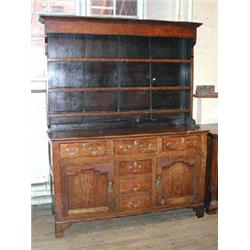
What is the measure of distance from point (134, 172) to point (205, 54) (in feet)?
5.40

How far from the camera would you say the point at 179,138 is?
2.99 m

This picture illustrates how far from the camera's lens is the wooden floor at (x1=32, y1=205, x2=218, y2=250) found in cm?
263

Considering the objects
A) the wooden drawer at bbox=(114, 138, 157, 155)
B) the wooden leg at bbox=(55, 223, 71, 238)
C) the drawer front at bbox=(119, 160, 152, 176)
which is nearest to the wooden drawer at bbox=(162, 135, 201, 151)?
the wooden drawer at bbox=(114, 138, 157, 155)

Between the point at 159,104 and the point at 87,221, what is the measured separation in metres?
1.45

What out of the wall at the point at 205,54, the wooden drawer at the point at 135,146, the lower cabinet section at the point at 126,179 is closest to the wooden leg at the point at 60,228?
the lower cabinet section at the point at 126,179

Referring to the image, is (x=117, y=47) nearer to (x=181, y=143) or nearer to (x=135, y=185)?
(x=181, y=143)

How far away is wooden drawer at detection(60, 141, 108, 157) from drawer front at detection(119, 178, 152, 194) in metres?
0.34

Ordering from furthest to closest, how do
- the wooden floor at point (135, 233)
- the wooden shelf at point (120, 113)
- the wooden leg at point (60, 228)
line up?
the wooden shelf at point (120, 113) < the wooden leg at point (60, 228) < the wooden floor at point (135, 233)

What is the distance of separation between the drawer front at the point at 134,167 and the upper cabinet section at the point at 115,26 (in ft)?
3.96

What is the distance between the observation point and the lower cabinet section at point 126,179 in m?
2.72

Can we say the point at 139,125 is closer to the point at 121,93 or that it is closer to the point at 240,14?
the point at 121,93

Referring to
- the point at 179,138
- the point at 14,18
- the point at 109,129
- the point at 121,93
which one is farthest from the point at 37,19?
the point at 14,18

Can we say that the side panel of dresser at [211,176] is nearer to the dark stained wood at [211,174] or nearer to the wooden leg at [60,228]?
the dark stained wood at [211,174]

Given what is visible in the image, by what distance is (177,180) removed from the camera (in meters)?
3.04
